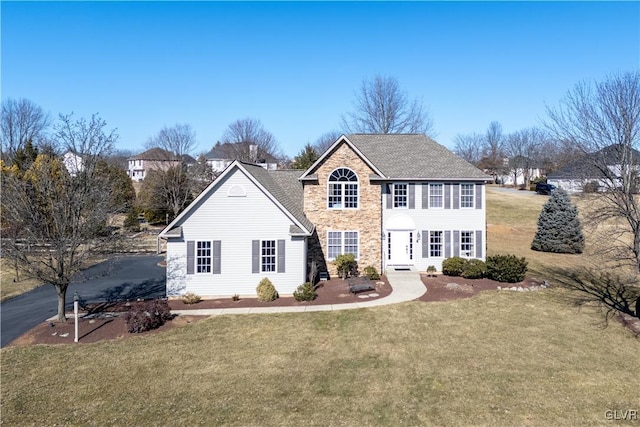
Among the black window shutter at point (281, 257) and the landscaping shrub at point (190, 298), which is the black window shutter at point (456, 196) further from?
the landscaping shrub at point (190, 298)

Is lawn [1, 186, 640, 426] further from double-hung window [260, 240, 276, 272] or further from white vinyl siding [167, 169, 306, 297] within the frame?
double-hung window [260, 240, 276, 272]

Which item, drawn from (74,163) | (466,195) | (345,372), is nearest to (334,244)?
(466,195)

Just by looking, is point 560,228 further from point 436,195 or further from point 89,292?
point 89,292

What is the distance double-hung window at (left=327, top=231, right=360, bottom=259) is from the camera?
2481 centimetres

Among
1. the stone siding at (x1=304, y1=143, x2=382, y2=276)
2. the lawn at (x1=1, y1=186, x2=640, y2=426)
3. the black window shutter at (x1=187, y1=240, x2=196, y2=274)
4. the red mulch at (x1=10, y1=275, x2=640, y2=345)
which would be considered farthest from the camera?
the stone siding at (x1=304, y1=143, x2=382, y2=276)

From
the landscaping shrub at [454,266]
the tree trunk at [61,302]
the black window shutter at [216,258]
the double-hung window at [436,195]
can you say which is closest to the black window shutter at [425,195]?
the double-hung window at [436,195]

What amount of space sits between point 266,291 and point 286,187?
8.72m

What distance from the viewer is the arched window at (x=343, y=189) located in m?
24.5

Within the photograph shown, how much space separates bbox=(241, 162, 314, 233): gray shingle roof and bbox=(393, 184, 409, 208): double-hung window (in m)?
6.04

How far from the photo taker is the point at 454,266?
2494cm

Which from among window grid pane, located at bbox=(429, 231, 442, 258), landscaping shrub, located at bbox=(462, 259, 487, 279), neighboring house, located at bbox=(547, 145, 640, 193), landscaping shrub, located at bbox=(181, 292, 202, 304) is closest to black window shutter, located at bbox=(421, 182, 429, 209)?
window grid pane, located at bbox=(429, 231, 442, 258)

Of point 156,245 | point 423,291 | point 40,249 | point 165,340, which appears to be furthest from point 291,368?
point 156,245

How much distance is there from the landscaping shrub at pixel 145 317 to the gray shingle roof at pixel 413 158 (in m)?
15.6

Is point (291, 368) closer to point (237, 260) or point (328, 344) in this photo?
point (328, 344)
